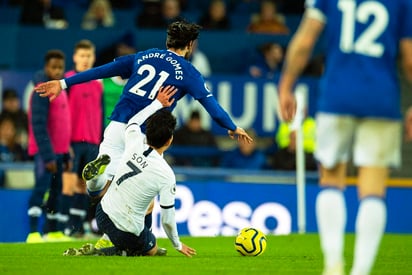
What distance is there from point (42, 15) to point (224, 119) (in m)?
11.6

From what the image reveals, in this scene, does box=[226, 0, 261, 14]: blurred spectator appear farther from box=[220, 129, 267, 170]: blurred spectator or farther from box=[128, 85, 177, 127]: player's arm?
box=[128, 85, 177, 127]: player's arm

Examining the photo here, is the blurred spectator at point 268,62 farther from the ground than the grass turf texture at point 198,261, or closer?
farther from the ground

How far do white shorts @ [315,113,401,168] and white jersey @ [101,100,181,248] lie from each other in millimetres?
2690

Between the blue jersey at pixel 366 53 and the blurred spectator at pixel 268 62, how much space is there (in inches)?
513

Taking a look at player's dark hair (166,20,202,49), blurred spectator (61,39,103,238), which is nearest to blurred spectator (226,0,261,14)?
blurred spectator (61,39,103,238)

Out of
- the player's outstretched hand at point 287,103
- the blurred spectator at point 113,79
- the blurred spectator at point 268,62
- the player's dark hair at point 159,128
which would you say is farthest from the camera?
the blurred spectator at point 268,62

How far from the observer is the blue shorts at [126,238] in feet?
34.7

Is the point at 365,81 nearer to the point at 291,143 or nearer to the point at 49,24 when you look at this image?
the point at 291,143

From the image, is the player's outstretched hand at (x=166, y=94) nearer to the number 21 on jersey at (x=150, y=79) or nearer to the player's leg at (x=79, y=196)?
the number 21 on jersey at (x=150, y=79)

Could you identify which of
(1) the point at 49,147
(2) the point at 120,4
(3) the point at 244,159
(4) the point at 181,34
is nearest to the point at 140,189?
(4) the point at 181,34

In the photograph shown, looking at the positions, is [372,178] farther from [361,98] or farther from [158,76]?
[158,76]

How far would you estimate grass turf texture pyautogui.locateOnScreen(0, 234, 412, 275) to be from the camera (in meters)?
9.36

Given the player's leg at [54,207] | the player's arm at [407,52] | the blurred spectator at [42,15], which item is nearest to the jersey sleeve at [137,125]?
the player's arm at [407,52]

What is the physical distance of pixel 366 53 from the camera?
7.77 metres
